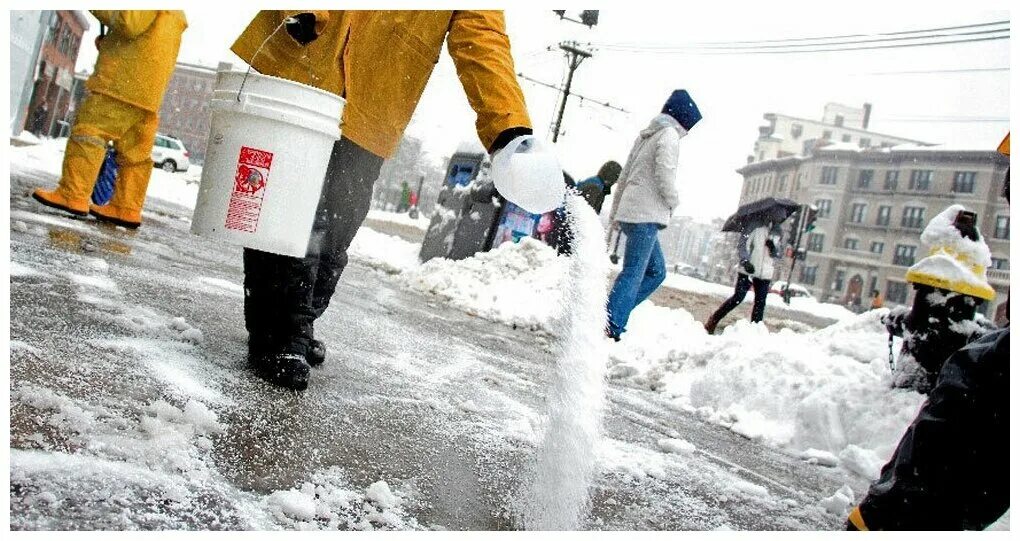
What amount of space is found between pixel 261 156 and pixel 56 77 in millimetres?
39880

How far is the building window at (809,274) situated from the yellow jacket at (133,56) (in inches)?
2425

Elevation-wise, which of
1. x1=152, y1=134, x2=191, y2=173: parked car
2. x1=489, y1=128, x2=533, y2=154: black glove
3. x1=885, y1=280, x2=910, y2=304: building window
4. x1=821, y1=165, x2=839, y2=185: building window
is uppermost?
x1=821, y1=165, x2=839, y2=185: building window

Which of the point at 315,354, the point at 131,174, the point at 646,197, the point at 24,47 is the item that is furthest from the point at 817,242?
the point at 315,354

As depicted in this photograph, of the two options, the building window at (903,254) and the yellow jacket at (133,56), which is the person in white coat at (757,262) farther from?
the building window at (903,254)

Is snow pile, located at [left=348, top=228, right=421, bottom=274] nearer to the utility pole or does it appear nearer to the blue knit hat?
the blue knit hat

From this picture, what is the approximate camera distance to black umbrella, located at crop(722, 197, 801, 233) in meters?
7.60

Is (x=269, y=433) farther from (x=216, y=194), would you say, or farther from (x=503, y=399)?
(x=503, y=399)

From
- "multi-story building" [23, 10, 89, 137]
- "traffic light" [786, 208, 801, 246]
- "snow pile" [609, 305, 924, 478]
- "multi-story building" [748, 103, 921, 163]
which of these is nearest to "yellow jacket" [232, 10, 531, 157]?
"snow pile" [609, 305, 924, 478]

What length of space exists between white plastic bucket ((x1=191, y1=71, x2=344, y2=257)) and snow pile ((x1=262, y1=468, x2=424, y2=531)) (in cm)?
82

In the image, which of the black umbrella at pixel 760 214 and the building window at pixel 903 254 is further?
the building window at pixel 903 254

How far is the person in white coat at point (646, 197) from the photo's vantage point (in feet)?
16.7

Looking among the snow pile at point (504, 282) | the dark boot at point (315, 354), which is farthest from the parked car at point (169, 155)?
the dark boot at point (315, 354)

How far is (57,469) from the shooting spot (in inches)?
53.6

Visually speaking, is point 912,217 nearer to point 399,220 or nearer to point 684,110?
point 399,220
